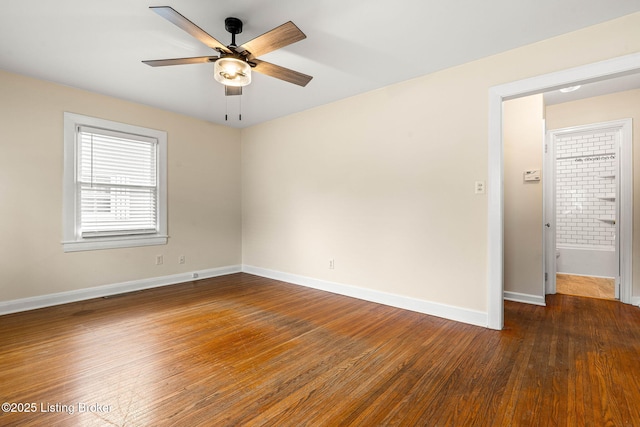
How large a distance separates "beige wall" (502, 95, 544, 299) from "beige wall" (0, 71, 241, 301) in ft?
14.5

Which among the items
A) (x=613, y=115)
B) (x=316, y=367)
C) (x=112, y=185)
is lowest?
(x=316, y=367)

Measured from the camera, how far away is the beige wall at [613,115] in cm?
360

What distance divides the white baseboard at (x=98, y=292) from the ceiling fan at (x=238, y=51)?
119 inches

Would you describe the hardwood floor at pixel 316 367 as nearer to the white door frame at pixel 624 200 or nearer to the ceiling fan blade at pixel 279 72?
the white door frame at pixel 624 200

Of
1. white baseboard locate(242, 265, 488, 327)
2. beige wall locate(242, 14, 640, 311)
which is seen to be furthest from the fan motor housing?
white baseboard locate(242, 265, 488, 327)

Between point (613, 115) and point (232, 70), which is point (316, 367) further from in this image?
point (613, 115)

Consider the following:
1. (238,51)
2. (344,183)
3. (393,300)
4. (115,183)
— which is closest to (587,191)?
(393,300)

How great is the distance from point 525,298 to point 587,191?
3.05m

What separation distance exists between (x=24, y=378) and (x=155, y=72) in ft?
9.54

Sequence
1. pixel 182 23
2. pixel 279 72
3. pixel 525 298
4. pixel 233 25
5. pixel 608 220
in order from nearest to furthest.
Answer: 1. pixel 182 23
2. pixel 233 25
3. pixel 279 72
4. pixel 525 298
5. pixel 608 220

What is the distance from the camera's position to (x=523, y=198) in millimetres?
3725

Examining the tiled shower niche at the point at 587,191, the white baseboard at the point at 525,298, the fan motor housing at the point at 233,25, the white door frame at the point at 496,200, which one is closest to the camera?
the fan motor housing at the point at 233,25

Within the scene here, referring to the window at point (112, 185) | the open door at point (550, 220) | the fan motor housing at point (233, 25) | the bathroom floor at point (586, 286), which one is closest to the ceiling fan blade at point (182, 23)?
the fan motor housing at point (233, 25)

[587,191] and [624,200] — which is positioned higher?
[587,191]
